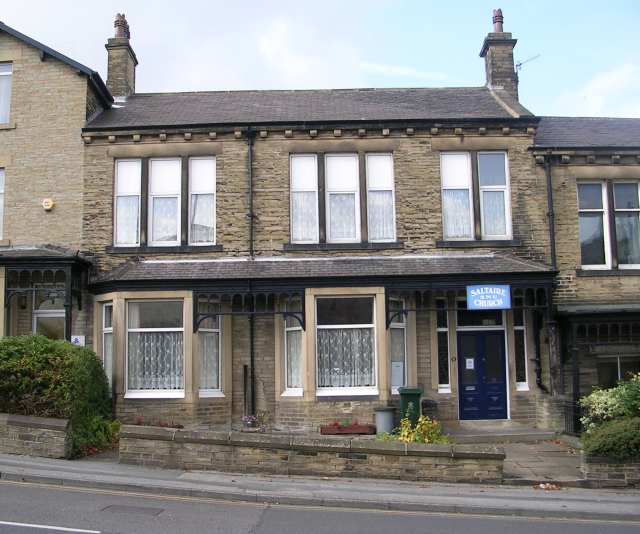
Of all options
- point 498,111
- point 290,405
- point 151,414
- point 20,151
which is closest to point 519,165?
point 498,111

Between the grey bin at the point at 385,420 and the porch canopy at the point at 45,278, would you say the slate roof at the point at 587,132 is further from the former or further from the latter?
the porch canopy at the point at 45,278

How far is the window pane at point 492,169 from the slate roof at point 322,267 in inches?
73.9

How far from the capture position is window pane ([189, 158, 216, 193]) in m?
15.8

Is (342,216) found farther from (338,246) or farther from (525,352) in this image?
(525,352)

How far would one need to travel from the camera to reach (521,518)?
880 centimetres

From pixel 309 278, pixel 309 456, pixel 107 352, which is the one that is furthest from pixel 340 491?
pixel 107 352

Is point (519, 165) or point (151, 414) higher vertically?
point (519, 165)

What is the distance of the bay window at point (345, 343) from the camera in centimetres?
1464

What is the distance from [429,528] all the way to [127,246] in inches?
407

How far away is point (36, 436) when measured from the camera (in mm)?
11305

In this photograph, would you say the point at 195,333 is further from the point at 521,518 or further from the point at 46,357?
the point at 521,518

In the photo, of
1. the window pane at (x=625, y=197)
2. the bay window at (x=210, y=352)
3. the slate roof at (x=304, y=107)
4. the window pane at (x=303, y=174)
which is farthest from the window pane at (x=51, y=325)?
the window pane at (x=625, y=197)

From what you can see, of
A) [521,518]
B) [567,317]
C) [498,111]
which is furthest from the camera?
[498,111]

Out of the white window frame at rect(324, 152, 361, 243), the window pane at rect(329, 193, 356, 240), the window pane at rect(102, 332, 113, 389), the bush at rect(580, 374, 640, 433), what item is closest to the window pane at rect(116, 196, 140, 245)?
the window pane at rect(102, 332, 113, 389)
